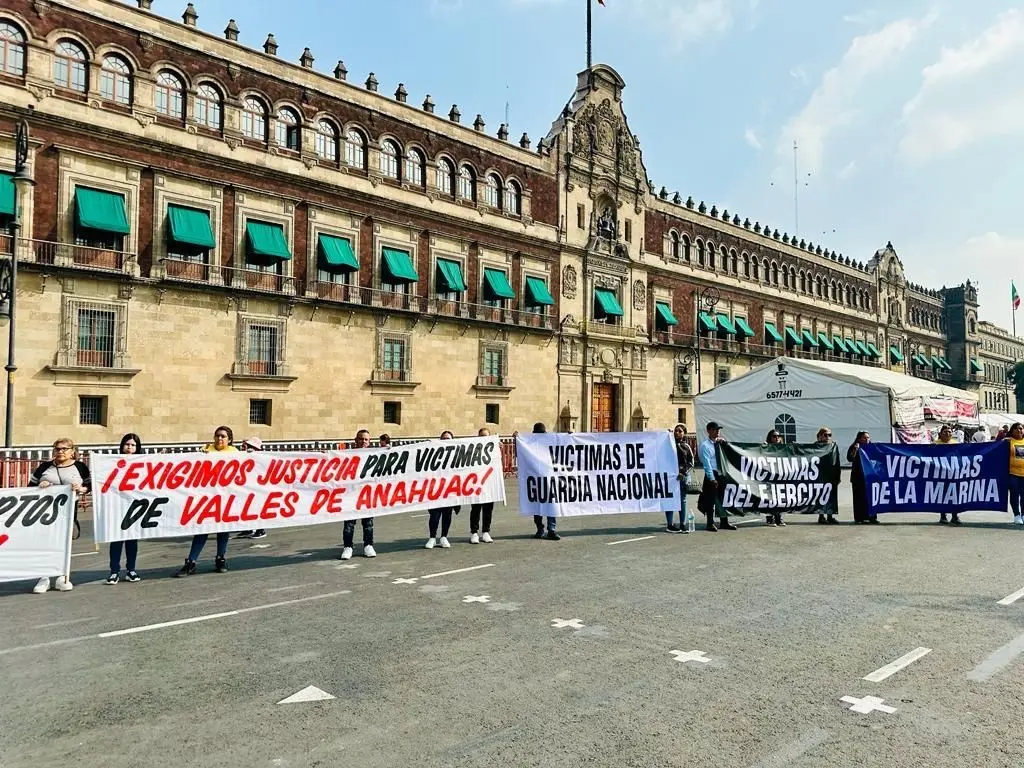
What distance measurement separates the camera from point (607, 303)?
122 feet

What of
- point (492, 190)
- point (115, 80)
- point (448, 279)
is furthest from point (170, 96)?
point (492, 190)

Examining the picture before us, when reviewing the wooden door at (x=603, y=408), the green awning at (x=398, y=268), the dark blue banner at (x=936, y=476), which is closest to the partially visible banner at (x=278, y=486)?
the dark blue banner at (x=936, y=476)

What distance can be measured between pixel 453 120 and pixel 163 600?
92.3ft

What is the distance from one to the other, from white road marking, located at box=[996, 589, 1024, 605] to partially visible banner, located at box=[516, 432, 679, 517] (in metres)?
5.52

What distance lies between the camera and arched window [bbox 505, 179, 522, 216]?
33.7 meters

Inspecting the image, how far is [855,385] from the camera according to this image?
25469mm

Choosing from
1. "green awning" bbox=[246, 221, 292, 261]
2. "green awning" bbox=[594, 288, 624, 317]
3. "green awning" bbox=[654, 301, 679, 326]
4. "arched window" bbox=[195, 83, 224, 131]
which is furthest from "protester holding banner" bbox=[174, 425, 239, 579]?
"green awning" bbox=[654, 301, 679, 326]

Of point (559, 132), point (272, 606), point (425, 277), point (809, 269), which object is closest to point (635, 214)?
point (559, 132)

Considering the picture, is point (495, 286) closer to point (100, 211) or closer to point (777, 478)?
point (100, 211)

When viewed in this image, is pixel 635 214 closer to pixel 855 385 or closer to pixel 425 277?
pixel 425 277

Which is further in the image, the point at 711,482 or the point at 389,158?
the point at 389,158

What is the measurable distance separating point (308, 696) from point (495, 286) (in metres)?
28.1

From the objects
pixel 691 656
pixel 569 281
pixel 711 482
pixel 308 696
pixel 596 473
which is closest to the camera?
pixel 308 696

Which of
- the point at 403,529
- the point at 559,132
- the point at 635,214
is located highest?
the point at 559,132
